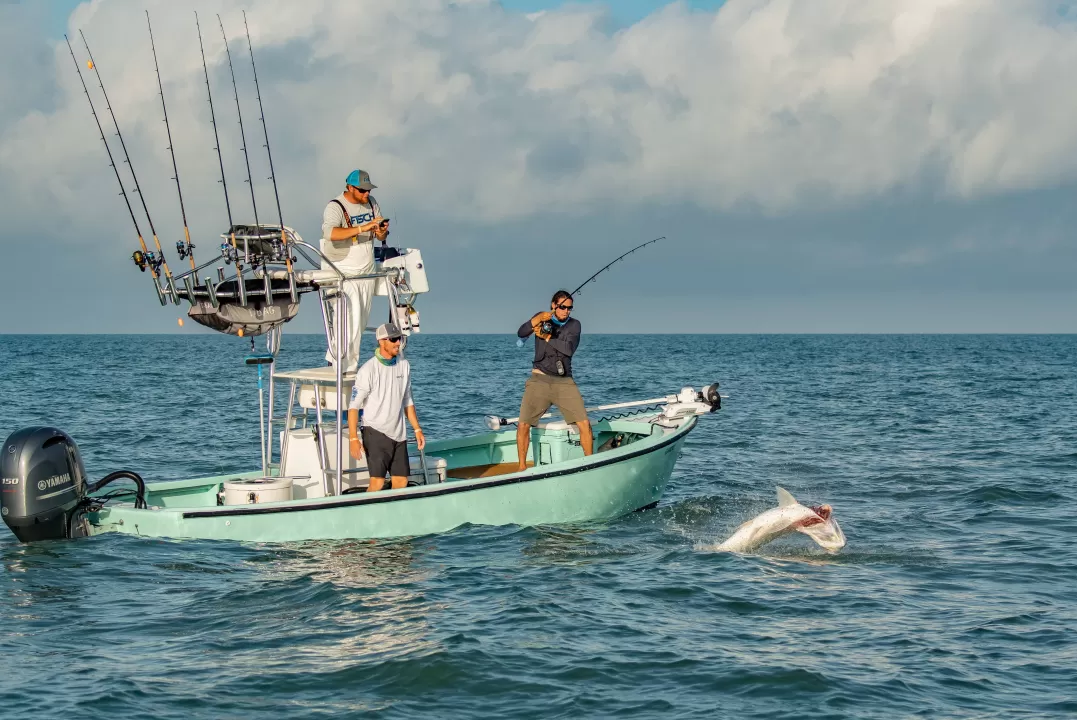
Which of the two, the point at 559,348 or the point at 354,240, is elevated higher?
the point at 354,240

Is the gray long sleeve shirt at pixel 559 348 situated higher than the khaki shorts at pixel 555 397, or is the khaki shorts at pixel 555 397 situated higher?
the gray long sleeve shirt at pixel 559 348

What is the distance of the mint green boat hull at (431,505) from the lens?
9867 mm

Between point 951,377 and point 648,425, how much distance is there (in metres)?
38.5

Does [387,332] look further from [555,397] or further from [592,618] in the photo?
[592,618]

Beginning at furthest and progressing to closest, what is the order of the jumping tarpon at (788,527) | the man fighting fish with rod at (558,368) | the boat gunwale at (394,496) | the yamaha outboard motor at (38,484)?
the man fighting fish with rod at (558,368), the jumping tarpon at (788,527), the boat gunwale at (394,496), the yamaha outboard motor at (38,484)

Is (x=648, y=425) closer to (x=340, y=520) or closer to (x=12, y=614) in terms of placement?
(x=340, y=520)

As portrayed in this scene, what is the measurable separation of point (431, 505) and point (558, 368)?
2206 millimetres

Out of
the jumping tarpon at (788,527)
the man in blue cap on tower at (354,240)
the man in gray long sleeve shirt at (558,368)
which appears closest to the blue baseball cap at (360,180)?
the man in blue cap on tower at (354,240)

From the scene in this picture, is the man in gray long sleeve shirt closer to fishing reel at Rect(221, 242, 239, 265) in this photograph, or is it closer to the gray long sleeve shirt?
the gray long sleeve shirt

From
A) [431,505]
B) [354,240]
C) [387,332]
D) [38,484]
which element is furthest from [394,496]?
[38,484]

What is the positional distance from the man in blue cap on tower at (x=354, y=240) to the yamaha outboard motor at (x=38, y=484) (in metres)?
2.51

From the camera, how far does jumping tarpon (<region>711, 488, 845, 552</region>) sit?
9992 mm

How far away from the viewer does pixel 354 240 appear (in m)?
10.2

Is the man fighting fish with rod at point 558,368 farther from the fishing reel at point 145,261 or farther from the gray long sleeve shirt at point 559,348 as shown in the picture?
the fishing reel at point 145,261
